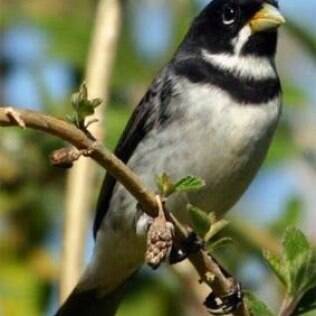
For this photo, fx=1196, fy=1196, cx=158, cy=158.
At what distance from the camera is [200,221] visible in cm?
203

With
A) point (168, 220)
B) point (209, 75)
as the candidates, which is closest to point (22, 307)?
point (209, 75)

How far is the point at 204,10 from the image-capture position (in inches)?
153

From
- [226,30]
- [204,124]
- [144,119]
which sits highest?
[226,30]

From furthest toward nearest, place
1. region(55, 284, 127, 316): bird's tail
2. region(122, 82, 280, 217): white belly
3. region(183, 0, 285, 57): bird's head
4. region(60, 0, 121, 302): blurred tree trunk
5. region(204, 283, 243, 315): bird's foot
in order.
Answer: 1. region(55, 284, 127, 316): bird's tail
2. region(183, 0, 285, 57): bird's head
3. region(122, 82, 280, 217): white belly
4. region(60, 0, 121, 302): blurred tree trunk
5. region(204, 283, 243, 315): bird's foot

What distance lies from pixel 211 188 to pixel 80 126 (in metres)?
1.54

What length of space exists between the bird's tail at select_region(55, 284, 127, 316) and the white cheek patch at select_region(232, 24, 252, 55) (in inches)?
33.2

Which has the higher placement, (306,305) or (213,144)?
(306,305)

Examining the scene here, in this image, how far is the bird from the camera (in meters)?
3.41

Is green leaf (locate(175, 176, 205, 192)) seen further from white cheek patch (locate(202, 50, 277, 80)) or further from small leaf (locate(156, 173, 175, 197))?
white cheek patch (locate(202, 50, 277, 80))

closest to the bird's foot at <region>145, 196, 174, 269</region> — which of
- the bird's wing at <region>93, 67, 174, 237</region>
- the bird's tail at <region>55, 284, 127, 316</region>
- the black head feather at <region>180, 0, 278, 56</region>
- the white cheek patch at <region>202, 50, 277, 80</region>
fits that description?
the bird's wing at <region>93, 67, 174, 237</region>

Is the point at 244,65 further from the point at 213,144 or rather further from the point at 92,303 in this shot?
the point at 92,303

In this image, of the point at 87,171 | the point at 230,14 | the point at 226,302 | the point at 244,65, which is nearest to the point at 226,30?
the point at 230,14

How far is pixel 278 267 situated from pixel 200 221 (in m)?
0.15

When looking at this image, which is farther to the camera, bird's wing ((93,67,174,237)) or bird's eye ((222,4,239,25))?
bird's eye ((222,4,239,25))
